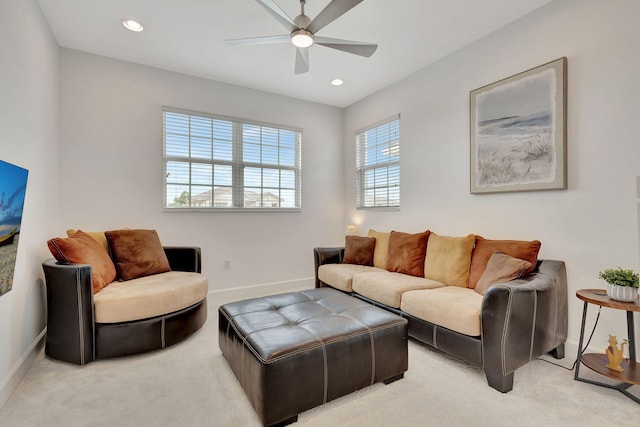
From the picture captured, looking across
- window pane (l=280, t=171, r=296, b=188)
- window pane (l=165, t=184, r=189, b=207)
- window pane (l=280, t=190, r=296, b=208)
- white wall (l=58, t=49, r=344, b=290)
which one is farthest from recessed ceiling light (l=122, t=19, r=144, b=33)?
window pane (l=280, t=190, r=296, b=208)

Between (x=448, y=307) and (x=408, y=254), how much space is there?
1116 millimetres

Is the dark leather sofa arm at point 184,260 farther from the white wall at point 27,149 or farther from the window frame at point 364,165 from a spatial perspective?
the window frame at point 364,165

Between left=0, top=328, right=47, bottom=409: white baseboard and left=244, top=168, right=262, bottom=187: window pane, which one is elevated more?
left=244, top=168, right=262, bottom=187: window pane

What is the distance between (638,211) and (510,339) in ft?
4.11

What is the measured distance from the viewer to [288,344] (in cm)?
160

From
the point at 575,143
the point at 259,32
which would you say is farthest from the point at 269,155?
the point at 575,143

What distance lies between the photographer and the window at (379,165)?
4043mm

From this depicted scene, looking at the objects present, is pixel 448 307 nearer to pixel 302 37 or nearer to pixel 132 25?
pixel 302 37

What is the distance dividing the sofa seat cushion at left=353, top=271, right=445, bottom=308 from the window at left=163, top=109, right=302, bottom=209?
182cm

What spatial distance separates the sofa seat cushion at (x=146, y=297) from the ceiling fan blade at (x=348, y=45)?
229cm

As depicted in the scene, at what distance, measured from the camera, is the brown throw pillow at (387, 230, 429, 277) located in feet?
10.4

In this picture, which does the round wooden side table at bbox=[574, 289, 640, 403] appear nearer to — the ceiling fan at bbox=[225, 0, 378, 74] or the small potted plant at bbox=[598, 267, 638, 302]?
the small potted plant at bbox=[598, 267, 638, 302]

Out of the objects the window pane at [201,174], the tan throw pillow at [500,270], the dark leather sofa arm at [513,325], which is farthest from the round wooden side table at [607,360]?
the window pane at [201,174]

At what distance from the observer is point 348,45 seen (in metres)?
2.42
